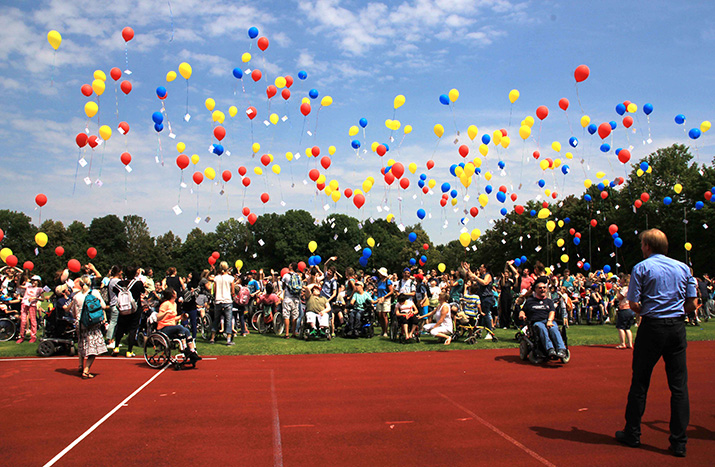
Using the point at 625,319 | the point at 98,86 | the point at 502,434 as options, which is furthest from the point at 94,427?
the point at 625,319

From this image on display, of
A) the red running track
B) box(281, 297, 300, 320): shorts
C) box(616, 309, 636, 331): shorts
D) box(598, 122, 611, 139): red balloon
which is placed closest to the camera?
the red running track

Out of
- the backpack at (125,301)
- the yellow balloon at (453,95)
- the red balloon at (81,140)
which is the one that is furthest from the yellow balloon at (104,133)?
the yellow balloon at (453,95)

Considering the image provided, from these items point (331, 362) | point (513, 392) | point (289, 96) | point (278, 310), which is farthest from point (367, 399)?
point (289, 96)

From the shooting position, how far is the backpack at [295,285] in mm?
13609

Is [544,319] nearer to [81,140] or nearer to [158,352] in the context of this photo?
[158,352]

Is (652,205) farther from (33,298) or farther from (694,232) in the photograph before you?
(33,298)

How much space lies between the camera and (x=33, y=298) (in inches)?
496

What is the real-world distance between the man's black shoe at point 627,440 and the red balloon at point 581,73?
39.3ft

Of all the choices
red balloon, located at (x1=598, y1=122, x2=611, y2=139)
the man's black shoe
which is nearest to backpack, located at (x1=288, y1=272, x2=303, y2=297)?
the man's black shoe

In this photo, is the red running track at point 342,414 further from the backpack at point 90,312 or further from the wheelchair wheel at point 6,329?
the wheelchair wheel at point 6,329

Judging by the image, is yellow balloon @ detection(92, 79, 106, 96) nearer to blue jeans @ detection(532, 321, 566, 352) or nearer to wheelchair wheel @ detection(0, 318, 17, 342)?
wheelchair wheel @ detection(0, 318, 17, 342)

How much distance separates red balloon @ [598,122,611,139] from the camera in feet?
53.5

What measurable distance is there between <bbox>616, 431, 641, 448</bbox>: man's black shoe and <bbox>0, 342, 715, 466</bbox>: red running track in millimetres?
116

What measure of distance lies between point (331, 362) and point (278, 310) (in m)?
5.44
